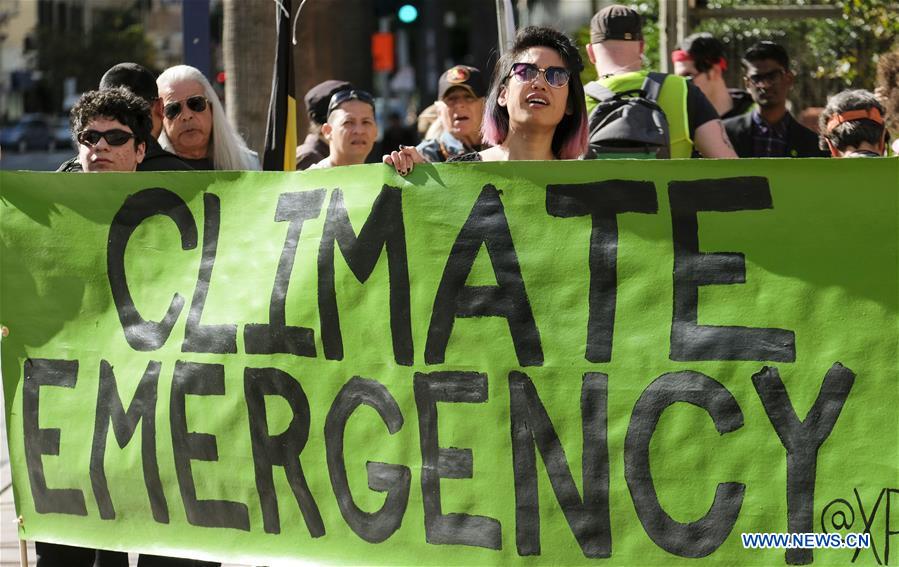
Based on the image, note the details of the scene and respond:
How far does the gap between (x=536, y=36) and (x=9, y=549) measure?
2702 mm

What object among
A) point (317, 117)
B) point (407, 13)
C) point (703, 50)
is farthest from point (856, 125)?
point (407, 13)

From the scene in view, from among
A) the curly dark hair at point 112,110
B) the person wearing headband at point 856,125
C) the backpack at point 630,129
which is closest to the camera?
the curly dark hair at point 112,110

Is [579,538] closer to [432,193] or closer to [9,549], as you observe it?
[432,193]

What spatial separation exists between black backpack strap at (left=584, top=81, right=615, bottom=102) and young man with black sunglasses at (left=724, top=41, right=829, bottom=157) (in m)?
1.52

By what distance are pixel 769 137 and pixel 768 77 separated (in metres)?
0.27

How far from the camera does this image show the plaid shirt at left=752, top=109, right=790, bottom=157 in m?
6.16

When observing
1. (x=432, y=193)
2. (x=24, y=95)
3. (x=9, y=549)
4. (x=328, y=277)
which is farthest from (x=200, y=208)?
(x=24, y=95)

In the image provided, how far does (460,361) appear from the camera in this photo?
361 centimetres

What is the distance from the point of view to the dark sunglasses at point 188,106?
191 inches

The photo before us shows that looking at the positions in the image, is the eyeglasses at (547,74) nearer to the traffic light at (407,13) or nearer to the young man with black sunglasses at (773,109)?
the young man with black sunglasses at (773,109)

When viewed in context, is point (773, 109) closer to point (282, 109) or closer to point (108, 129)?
point (282, 109)

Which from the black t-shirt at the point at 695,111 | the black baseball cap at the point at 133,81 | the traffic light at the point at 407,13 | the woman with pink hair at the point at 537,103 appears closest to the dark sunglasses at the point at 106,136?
the black baseball cap at the point at 133,81

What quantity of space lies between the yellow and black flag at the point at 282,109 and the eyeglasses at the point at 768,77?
217cm

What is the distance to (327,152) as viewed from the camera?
6211mm
